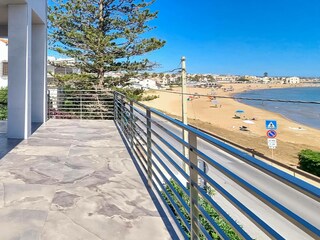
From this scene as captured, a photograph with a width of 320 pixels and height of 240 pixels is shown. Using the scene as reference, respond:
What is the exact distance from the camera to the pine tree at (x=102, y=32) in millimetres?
12320

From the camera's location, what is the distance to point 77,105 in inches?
356

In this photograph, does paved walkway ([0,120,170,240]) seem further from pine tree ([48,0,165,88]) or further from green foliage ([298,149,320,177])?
green foliage ([298,149,320,177])

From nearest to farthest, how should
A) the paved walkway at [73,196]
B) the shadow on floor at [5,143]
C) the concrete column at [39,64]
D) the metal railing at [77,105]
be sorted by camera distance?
the paved walkway at [73,196]
the shadow on floor at [5,143]
the concrete column at [39,64]
the metal railing at [77,105]

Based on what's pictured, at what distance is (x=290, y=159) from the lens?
658 inches

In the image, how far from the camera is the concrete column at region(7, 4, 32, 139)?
201 inches

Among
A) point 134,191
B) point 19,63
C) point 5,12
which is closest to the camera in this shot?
point 134,191

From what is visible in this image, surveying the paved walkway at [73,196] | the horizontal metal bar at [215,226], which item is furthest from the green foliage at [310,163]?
the horizontal metal bar at [215,226]

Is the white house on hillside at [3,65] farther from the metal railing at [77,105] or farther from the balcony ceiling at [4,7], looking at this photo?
the balcony ceiling at [4,7]

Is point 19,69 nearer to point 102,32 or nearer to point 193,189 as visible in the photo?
point 193,189

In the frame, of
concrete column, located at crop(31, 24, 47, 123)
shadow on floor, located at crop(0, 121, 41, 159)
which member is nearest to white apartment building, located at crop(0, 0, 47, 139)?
shadow on floor, located at crop(0, 121, 41, 159)

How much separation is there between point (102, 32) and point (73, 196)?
10942 millimetres

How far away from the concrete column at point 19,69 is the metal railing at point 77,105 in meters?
3.34

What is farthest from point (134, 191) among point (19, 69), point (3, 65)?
point (3, 65)

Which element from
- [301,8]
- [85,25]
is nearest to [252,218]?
[85,25]
